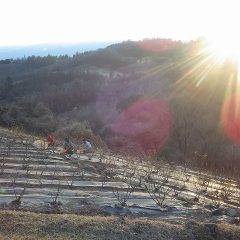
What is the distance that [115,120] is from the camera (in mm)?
64938

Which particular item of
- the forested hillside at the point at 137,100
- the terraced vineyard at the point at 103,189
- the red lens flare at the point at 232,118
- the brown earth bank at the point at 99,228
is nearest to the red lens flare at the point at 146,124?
the forested hillside at the point at 137,100

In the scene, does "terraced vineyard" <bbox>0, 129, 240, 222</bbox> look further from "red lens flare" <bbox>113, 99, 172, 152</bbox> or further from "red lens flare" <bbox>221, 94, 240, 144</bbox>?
"red lens flare" <bbox>221, 94, 240, 144</bbox>

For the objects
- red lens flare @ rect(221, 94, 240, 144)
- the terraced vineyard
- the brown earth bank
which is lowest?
red lens flare @ rect(221, 94, 240, 144)

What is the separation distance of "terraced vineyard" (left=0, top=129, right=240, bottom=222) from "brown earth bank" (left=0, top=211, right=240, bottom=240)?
0.64m

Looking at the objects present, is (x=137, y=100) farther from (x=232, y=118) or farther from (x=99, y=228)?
(x=99, y=228)

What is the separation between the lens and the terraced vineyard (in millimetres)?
8555

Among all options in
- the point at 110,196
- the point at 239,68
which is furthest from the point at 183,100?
the point at 110,196

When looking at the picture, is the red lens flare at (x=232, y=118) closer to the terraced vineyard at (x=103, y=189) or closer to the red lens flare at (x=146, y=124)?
the red lens flare at (x=146, y=124)

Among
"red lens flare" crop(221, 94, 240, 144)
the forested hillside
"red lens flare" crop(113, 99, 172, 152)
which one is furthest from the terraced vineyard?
"red lens flare" crop(221, 94, 240, 144)

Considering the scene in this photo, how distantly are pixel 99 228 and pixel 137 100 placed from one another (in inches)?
2636

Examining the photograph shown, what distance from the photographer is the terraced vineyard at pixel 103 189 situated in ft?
28.1

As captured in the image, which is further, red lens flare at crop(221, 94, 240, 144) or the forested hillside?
red lens flare at crop(221, 94, 240, 144)

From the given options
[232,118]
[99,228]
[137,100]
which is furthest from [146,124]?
[99,228]

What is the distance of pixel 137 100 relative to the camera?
243 ft
